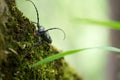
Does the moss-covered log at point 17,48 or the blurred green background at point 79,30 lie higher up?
the blurred green background at point 79,30

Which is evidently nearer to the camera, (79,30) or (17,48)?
(17,48)

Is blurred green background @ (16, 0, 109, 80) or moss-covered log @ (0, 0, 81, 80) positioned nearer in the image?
moss-covered log @ (0, 0, 81, 80)

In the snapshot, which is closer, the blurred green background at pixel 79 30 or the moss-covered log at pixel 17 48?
the moss-covered log at pixel 17 48

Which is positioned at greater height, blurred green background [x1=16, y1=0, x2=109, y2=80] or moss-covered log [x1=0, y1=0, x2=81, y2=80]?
blurred green background [x1=16, y1=0, x2=109, y2=80]

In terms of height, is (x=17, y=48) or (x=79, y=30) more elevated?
(x=79, y=30)
